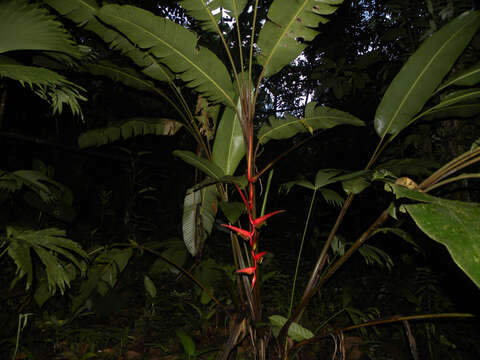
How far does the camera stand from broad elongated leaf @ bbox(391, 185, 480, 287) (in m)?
0.55

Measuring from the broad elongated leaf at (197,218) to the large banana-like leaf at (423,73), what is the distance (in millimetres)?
928

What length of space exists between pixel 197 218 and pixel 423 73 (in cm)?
127

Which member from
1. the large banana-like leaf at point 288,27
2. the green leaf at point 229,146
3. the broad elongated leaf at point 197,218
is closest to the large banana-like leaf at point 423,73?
the large banana-like leaf at point 288,27

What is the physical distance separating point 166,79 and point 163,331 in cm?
141

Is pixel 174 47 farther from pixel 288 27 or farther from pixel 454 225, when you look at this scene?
pixel 454 225

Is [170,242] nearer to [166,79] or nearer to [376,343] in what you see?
[166,79]

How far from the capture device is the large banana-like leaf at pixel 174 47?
A: 119 centimetres

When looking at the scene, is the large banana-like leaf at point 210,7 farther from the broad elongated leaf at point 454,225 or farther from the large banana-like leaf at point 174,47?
the broad elongated leaf at point 454,225

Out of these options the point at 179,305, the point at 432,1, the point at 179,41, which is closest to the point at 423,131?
the point at 432,1

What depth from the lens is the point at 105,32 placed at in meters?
1.44

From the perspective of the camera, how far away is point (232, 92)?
1.38 metres

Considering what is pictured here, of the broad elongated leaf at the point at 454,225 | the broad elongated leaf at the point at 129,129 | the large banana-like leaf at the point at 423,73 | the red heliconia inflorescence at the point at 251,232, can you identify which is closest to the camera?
the broad elongated leaf at the point at 454,225

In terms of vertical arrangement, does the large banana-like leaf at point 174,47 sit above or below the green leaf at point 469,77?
above

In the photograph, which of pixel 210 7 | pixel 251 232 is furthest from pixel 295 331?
pixel 210 7
